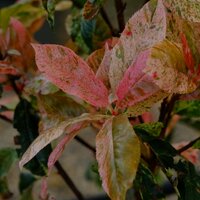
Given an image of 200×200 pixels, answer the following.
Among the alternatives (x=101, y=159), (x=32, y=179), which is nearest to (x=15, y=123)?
(x=32, y=179)

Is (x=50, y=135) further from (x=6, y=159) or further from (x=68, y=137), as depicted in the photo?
(x=6, y=159)

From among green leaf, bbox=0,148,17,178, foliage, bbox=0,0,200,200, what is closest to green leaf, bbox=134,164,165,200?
foliage, bbox=0,0,200,200

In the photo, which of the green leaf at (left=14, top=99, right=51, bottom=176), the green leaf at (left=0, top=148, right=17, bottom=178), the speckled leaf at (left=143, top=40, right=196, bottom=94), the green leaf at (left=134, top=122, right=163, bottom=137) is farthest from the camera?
the green leaf at (left=0, top=148, right=17, bottom=178)

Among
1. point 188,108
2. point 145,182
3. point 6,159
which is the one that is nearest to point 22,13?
point 6,159

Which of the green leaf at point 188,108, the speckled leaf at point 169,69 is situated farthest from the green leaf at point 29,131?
the speckled leaf at point 169,69

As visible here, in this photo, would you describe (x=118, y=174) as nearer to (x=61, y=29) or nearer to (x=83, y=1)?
(x=83, y=1)

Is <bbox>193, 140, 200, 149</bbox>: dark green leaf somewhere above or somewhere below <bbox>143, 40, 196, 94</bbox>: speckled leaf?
below

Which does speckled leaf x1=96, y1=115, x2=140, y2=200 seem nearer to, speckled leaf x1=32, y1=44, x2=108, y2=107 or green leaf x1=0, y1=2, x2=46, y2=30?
speckled leaf x1=32, y1=44, x2=108, y2=107
